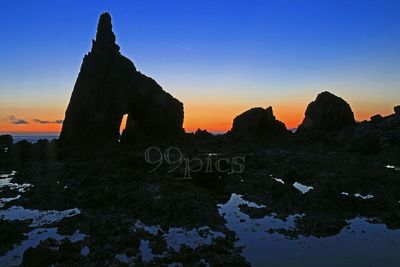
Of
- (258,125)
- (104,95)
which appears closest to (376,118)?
(258,125)

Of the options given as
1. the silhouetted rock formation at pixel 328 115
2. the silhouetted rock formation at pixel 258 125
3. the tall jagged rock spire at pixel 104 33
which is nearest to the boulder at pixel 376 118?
the silhouetted rock formation at pixel 328 115

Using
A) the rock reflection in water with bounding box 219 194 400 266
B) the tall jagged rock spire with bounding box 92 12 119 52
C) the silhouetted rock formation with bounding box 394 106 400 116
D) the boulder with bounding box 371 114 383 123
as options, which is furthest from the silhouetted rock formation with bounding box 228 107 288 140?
the rock reflection in water with bounding box 219 194 400 266

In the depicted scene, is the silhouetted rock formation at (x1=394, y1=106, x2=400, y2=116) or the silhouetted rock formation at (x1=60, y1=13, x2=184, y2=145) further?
the silhouetted rock formation at (x1=394, y1=106, x2=400, y2=116)

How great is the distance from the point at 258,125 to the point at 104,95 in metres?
22.0

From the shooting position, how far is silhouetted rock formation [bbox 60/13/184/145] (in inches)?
1839

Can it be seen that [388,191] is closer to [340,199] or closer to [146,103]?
[340,199]

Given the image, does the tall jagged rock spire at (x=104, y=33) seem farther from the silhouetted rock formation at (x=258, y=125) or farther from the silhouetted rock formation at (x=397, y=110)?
the silhouetted rock formation at (x=397, y=110)

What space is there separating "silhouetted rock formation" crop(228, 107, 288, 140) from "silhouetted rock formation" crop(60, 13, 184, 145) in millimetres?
13244

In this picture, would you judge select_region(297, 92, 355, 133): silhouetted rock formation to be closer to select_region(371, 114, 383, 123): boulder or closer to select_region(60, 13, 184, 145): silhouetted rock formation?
select_region(371, 114, 383, 123): boulder

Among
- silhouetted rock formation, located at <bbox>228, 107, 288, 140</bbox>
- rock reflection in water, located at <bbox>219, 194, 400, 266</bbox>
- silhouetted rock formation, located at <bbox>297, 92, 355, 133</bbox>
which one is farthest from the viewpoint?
silhouetted rock formation, located at <bbox>297, 92, 355, 133</bbox>

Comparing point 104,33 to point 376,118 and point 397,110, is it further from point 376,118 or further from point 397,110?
point 397,110

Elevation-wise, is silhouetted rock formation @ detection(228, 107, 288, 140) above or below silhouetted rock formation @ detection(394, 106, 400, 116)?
below

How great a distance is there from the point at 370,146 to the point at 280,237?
75.1ft

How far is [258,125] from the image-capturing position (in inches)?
2288
